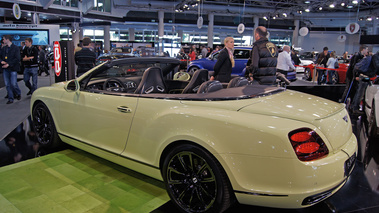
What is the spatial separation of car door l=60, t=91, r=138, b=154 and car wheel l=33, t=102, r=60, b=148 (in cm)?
27

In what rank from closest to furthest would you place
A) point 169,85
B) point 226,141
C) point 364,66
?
point 226,141
point 169,85
point 364,66

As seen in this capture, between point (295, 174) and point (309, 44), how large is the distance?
124 feet

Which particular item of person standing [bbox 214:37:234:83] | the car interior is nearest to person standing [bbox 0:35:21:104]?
the car interior

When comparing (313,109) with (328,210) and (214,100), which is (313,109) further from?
(328,210)

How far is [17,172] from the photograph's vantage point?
3.27 meters

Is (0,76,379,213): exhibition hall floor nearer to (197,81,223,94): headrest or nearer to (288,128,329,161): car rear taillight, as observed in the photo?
(288,128,329,161): car rear taillight

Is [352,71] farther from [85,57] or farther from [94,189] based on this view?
[94,189]

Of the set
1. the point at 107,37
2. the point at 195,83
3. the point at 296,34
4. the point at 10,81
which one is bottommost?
the point at 10,81

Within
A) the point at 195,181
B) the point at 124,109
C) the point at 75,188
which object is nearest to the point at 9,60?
the point at 75,188

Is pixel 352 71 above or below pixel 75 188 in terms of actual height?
above

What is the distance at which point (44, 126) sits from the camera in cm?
395

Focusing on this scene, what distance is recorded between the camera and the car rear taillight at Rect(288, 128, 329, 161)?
1911 millimetres

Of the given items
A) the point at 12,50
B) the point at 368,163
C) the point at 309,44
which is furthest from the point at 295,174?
the point at 309,44

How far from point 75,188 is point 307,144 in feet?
7.35
